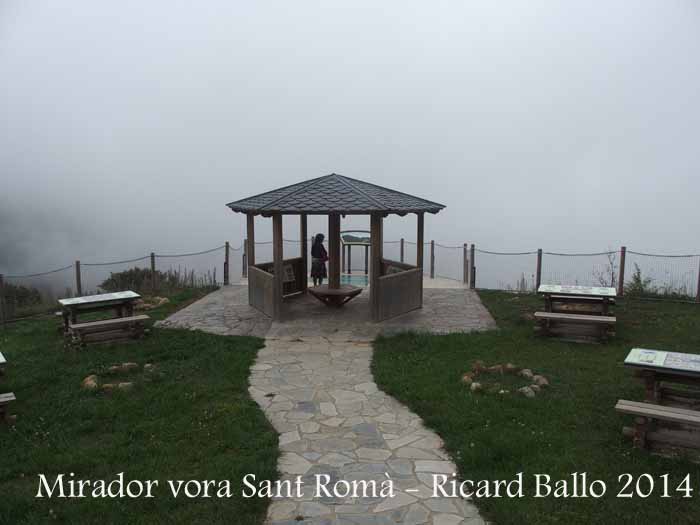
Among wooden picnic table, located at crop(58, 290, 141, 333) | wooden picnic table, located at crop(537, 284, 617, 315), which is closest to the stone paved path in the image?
wooden picnic table, located at crop(58, 290, 141, 333)

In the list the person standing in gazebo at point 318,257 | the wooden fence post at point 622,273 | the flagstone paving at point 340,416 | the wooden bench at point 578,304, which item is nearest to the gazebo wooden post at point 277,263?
the flagstone paving at point 340,416

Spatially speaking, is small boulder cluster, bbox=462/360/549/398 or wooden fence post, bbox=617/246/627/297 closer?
small boulder cluster, bbox=462/360/549/398

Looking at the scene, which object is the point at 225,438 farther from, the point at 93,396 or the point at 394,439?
the point at 93,396

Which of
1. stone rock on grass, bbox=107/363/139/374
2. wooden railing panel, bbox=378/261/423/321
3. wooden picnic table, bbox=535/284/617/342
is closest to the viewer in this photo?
stone rock on grass, bbox=107/363/139/374

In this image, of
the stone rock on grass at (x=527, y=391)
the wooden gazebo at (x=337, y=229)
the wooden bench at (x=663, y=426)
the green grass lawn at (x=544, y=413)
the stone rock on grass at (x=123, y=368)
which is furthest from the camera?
the wooden gazebo at (x=337, y=229)

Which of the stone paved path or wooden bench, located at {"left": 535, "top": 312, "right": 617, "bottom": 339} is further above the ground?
wooden bench, located at {"left": 535, "top": 312, "right": 617, "bottom": 339}

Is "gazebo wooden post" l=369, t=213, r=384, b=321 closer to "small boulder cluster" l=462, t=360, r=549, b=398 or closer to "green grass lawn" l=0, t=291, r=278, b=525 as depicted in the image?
"green grass lawn" l=0, t=291, r=278, b=525

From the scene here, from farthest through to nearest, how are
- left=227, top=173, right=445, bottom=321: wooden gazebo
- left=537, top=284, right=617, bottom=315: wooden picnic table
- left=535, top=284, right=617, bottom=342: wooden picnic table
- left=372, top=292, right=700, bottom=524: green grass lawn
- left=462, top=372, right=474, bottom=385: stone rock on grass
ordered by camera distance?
left=227, top=173, right=445, bottom=321: wooden gazebo
left=537, top=284, right=617, bottom=315: wooden picnic table
left=535, top=284, right=617, bottom=342: wooden picnic table
left=462, top=372, right=474, bottom=385: stone rock on grass
left=372, top=292, right=700, bottom=524: green grass lawn

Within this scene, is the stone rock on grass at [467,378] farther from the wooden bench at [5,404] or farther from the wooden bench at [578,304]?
the wooden bench at [5,404]

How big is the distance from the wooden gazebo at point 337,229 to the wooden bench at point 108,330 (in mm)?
2540

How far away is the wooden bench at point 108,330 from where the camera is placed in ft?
29.9

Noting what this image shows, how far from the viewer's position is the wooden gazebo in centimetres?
1017

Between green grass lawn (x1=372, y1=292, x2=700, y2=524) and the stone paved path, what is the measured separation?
0.83ft

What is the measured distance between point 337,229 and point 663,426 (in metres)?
7.76
